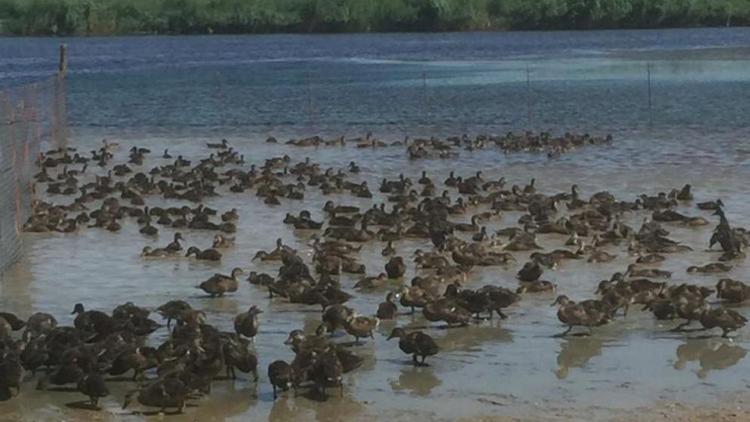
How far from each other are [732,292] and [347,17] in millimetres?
103968

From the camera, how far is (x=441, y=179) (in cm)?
2822

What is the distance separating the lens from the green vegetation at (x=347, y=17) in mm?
114500

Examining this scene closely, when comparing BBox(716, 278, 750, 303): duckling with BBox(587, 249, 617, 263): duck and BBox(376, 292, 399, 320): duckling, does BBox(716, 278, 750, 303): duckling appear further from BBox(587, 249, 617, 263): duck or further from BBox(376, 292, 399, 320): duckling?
BBox(376, 292, 399, 320): duckling

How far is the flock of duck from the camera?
12.8m

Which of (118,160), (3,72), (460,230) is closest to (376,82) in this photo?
(3,72)

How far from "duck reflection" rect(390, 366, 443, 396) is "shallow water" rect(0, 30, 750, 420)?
0.03 metres

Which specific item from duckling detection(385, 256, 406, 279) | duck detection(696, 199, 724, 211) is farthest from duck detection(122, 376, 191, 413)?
duck detection(696, 199, 724, 211)

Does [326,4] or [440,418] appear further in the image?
[326,4]

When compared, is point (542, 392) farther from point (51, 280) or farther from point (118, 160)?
point (118, 160)

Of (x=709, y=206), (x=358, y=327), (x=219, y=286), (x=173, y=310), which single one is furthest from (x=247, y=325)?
(x=709, y=206)

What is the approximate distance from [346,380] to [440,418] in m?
1.40

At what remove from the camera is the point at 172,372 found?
12.3m

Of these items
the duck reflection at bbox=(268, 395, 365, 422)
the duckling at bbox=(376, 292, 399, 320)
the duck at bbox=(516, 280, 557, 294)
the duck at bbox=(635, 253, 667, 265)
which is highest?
the duckling at bbox=(376, 292, 399, 320)

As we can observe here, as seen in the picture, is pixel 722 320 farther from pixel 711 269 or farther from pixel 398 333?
pixel 711 269
